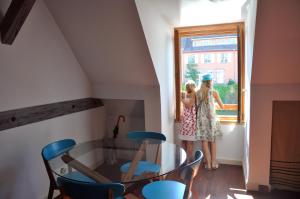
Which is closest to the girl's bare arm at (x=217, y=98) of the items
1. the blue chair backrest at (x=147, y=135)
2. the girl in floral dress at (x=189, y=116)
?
the girl in floral dress at (x=189, y=116)

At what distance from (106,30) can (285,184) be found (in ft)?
8.97

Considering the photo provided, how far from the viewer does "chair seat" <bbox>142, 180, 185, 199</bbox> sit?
78.0 inches

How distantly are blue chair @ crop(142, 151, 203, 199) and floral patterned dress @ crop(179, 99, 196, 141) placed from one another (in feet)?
4.82

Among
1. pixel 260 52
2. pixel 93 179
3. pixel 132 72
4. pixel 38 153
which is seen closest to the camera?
pixel 93 179

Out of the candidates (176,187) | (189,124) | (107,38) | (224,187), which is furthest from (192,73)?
(176,187)

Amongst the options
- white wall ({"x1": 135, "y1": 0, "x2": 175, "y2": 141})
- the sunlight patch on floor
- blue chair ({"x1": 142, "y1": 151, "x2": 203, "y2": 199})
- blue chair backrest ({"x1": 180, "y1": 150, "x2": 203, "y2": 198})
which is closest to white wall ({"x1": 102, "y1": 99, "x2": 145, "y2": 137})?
white wall ({"x1": 135, "y1": 0, "x2": 175, "y2": 141})

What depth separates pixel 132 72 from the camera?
3.12 metres

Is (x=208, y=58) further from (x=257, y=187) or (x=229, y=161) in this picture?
(x=257, y=187)

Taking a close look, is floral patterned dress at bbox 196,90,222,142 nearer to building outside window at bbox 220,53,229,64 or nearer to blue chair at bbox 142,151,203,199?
building outside window at bbox 220,53,229,64

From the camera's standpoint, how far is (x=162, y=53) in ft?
10.8

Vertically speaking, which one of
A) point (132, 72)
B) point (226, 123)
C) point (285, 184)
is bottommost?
point (285, 184)

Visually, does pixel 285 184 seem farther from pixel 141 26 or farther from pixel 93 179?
pixel 141 26

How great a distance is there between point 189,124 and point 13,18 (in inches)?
99.1

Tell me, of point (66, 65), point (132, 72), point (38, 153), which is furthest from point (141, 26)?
point (38, 153)
